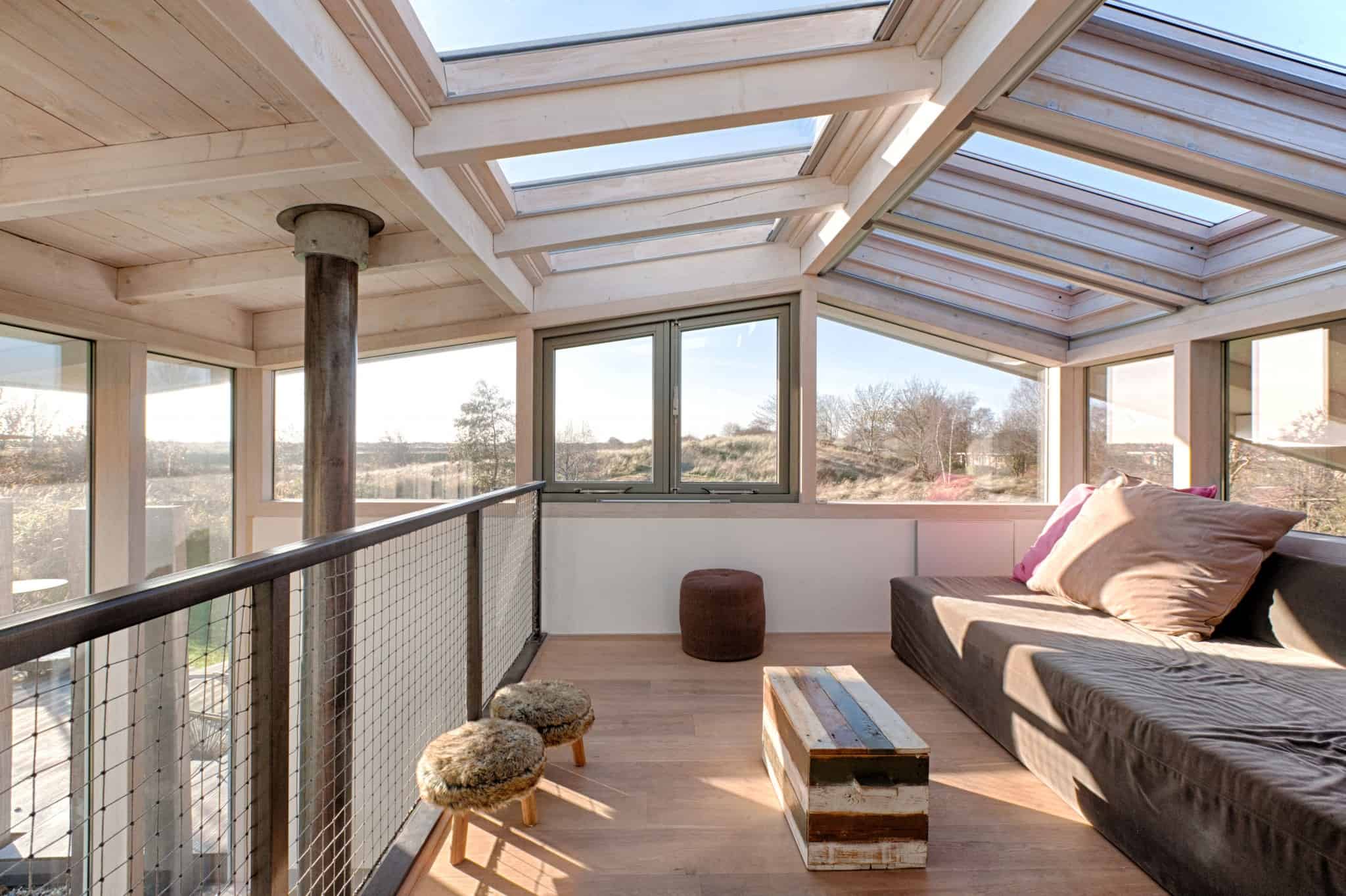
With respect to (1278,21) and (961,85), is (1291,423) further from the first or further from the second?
(961,85)

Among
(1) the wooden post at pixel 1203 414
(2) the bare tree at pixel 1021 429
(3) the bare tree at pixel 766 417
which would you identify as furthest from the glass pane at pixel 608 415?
(1) the wooden post at pixel 1203 414

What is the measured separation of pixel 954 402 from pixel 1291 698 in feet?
8.59

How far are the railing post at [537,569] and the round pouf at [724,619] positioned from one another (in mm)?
916

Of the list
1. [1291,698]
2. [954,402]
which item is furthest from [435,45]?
[954,402]

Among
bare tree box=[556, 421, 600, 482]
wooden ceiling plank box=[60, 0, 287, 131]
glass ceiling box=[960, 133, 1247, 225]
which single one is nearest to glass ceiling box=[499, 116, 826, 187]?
glass ceiling box=[960, 133, 1247, 225]

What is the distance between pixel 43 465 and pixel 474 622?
266 centimetres

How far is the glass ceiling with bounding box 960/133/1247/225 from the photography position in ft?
9.00

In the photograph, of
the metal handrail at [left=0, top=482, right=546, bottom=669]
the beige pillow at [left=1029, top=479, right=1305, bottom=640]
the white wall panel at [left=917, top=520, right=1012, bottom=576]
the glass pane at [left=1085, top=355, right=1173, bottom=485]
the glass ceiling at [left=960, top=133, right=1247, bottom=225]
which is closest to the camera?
the metal handrail at [left=0, top=482, right=546, bottom=669]

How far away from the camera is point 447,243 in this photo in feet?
9.05

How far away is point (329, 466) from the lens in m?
2.91

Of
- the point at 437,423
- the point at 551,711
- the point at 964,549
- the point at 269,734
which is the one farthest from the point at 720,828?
the point at 437,423

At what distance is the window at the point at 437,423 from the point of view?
4363 mm

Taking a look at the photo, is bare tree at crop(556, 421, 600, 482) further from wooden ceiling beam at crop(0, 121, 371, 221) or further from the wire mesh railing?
wooden ceiling beam at crop(0, 121, 371, 221)

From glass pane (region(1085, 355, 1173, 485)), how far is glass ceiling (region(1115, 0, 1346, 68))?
1.92 metres
